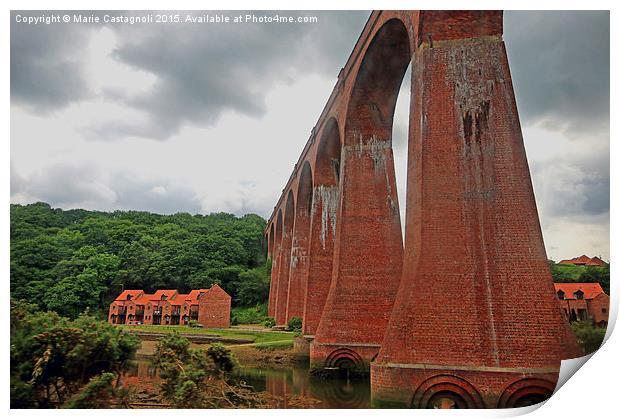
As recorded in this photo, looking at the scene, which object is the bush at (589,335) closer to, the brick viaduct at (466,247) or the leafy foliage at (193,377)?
the brick viaduct at (466,247)

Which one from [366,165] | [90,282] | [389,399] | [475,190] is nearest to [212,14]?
[475,190]

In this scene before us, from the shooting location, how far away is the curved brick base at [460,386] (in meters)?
7.30

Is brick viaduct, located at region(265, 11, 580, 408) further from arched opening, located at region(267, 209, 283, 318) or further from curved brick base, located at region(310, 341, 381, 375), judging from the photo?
arched opening, located at region(267, 209, 283, 318)

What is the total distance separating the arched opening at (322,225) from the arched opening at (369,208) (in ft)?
8.80

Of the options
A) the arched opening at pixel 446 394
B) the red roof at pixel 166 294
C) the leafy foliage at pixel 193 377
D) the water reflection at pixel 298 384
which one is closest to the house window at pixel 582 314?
the arched opening at pixel 446 394

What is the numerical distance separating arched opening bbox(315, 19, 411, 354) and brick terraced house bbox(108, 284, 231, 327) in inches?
141

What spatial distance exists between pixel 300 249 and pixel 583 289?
59.2 ft

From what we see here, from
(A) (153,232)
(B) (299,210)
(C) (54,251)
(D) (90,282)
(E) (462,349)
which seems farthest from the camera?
(B) (299,210)

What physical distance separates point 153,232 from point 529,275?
8.62m

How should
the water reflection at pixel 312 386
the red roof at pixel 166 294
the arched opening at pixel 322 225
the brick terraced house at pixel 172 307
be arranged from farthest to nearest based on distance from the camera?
the arched opening at pixel 322 225, the red roof at pixel 166 294, the brick terraced house at pixel 172 307, the water reflection at pixel 312 386

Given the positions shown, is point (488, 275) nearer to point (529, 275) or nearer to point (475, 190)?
point (529, 275)

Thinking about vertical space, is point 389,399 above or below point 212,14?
below

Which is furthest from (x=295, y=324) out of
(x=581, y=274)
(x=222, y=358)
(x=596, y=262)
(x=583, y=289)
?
(x=596, y=262)

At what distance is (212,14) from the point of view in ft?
25.9
